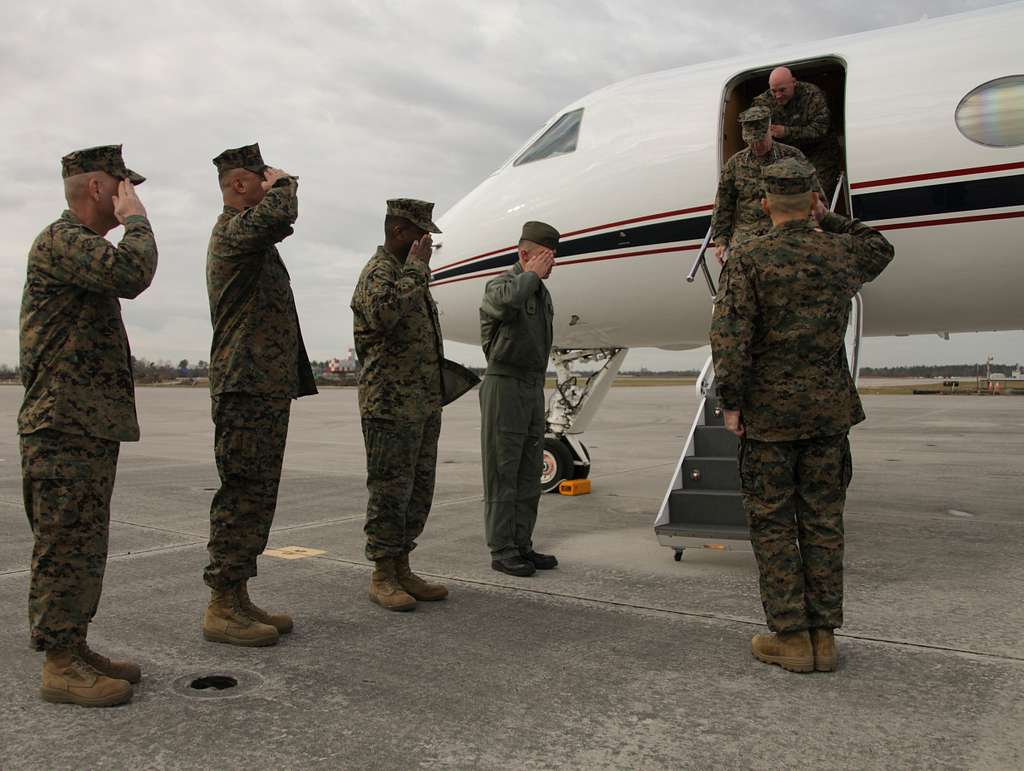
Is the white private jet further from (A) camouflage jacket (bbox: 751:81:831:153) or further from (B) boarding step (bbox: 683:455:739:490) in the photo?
(A) camouflage jacket (bbox: 751:81:831:153)

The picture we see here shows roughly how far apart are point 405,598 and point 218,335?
139 centimetres

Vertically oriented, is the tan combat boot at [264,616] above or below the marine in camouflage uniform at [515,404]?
below

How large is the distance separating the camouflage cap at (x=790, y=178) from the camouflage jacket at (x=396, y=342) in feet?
5.01

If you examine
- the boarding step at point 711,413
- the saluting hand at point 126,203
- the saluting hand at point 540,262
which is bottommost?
the boarding step at point 711,413

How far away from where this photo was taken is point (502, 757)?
7.32 feet

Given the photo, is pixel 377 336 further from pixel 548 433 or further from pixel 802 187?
pixel 548 433

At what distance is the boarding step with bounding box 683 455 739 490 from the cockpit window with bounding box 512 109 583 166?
3.07 m

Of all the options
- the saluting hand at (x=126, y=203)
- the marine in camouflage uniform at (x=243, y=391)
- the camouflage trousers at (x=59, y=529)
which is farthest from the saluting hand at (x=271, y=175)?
the camouflage trousers at (x=59, y=529)

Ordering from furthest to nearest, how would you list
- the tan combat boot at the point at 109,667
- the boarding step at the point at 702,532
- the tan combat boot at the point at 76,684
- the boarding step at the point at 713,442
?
1. the boarding step at the point at 713,442
2. the boarding step at the point at 702,532
3. the tan combat boot at the point at 109,667
4. the tan combat boot at the point at 76,684

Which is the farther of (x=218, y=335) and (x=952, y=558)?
(x=952, y=558)

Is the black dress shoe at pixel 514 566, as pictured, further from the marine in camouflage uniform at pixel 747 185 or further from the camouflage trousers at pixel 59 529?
the camouflage trousers at pixel 59 529

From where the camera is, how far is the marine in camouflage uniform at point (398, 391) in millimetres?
3756

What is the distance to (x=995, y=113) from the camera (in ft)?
16.5

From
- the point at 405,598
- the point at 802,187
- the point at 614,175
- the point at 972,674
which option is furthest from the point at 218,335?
the point at 614,175
